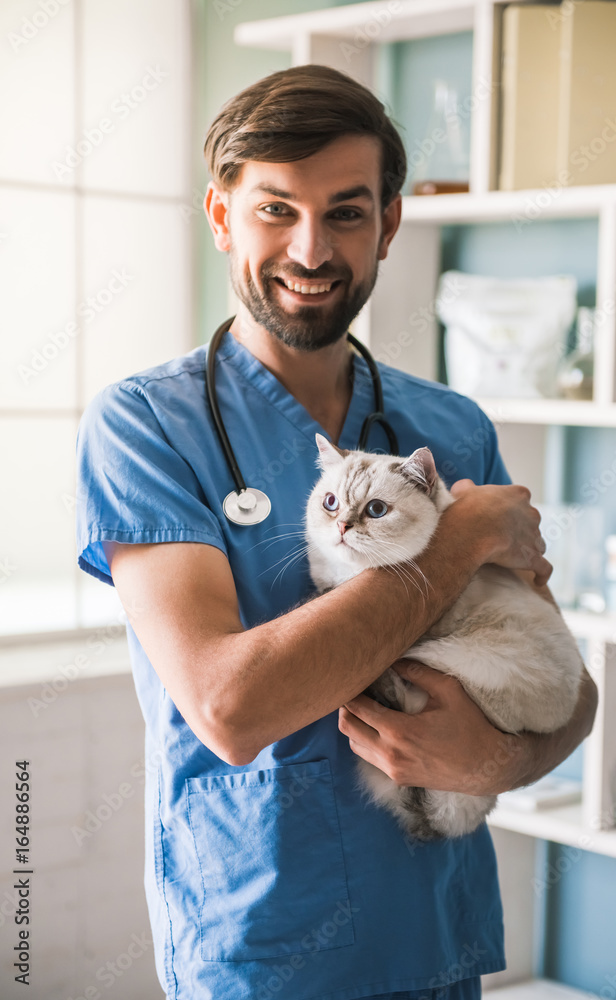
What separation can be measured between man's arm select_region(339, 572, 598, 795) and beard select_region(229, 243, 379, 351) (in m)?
0.48

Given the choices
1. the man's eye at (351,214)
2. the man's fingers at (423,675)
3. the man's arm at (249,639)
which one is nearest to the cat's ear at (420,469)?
the man's arm at (249,639)

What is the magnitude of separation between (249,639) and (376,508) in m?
0.31

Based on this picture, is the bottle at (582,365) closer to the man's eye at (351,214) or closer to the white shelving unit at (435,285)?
the white shelving unit at (435,285)

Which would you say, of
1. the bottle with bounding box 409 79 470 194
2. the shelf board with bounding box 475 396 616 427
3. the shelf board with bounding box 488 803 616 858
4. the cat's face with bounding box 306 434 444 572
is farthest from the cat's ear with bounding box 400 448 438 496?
the bottle with bounding box 409 79 470 194

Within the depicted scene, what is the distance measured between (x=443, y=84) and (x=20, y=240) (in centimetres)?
120

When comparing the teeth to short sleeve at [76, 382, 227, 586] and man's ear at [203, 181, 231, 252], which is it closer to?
man's ear at [203, 181, 231, 252]

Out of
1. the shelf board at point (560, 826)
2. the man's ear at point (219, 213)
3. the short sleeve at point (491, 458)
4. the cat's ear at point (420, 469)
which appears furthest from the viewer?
the shelf board at point (560, 826)

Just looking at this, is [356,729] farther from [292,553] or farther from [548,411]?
[548,411]

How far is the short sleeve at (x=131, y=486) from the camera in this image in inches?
42.7

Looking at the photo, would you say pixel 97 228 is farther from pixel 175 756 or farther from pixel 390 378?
pixel 175 756

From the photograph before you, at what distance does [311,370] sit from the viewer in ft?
4.47

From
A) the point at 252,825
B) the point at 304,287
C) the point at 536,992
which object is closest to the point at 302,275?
the point at 304,287

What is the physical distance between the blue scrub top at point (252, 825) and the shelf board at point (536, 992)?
1364 mm

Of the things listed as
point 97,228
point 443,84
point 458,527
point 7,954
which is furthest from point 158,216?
point 7,954
